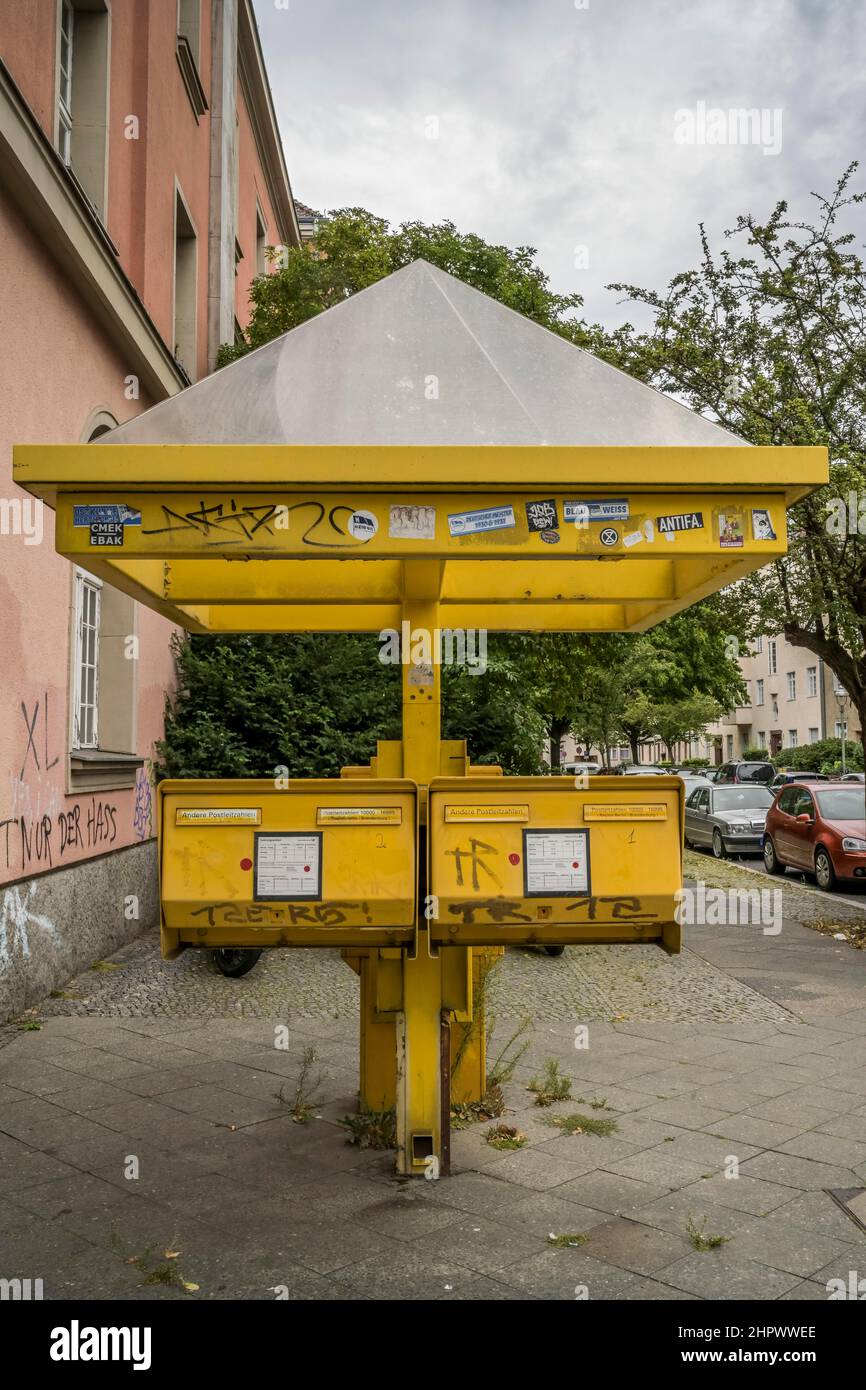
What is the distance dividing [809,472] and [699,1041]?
4207 millimetres

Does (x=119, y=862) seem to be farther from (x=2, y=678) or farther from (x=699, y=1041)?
(x=699, y=1041)

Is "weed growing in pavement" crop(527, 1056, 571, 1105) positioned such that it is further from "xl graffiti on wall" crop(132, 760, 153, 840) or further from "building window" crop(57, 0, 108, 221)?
"building window" crop(57, 0, 108, 221)

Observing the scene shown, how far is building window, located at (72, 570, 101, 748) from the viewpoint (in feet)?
32.4

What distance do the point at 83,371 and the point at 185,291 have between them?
5724 mm

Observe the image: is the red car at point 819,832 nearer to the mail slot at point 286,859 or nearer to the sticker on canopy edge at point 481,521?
the mail slot at point 286,859

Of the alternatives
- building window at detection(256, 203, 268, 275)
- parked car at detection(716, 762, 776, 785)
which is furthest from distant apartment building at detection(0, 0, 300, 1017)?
parked car at detection(716, 762, 776, 785)

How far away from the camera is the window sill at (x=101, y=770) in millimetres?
8750

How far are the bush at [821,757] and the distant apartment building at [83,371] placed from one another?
29.5 meters

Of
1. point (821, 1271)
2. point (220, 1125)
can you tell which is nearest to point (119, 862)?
point (220, 1125)

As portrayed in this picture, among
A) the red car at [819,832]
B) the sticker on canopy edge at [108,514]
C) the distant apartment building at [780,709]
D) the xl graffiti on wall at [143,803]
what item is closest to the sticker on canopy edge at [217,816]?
the sticker on canopy edge at [108,514]

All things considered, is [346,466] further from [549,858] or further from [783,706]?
[783,706]

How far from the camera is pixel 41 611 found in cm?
796

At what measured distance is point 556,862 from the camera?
381 cm
